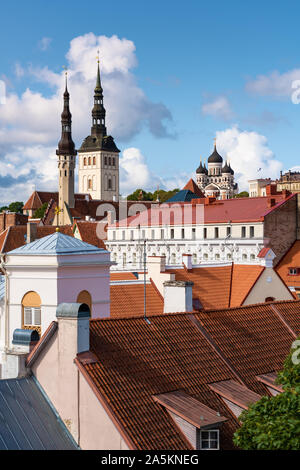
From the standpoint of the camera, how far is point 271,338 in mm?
24016

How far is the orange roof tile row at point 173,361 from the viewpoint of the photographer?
56.8ft

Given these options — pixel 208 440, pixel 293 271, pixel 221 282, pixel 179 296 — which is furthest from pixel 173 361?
pixel 293 271

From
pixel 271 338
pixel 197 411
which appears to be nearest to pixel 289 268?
pixel 271 338

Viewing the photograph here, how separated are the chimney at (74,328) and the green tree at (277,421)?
4.01 metres

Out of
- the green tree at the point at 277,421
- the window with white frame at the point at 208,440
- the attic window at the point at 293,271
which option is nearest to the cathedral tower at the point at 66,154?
the attic window at the point at 293,271

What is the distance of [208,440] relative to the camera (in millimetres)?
17703

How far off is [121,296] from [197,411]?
19298 millimetres

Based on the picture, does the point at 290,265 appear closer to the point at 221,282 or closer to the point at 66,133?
the point at 221,282

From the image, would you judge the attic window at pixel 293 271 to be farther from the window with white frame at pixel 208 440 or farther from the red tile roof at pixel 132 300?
the window with white frame at pixel 208 440

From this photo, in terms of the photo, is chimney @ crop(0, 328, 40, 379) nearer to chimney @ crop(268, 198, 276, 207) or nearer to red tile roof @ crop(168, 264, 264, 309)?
red tile roof @ crop(168, 264, 264, 309)

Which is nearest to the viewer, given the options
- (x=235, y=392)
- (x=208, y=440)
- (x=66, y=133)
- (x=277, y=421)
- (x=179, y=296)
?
(x=277, y=421)

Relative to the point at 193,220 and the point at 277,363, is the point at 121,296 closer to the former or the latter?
the point at 277,363

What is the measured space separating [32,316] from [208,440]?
1190 centimetres
